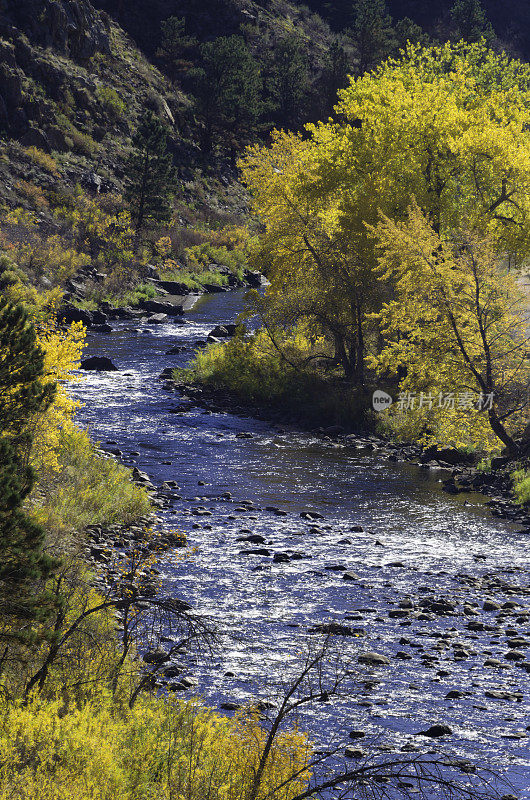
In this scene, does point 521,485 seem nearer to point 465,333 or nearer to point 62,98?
point 465,333

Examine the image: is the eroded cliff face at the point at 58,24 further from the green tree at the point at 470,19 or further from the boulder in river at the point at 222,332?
the green tree at the point at 470,19

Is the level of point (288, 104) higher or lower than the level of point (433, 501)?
higher

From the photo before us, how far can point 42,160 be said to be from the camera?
55656 millimetres

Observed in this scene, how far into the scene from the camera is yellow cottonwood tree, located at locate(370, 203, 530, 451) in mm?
21781

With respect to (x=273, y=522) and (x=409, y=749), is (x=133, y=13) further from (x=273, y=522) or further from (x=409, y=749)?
(x=409, y=749)

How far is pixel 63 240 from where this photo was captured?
48.1 metres

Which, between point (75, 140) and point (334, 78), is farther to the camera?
point (334, 78)

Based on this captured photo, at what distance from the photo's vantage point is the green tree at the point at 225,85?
74.0m

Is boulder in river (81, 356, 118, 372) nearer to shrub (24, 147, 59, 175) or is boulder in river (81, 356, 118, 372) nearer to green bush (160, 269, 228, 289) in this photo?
green bush (160, 269, 228, 289)

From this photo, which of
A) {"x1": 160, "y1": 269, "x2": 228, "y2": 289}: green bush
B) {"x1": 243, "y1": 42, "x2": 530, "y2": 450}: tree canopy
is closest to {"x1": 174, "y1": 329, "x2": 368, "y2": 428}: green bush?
{"x1": 243, "y1": 42, "x2": 530, "y2": 450}: tree canopy

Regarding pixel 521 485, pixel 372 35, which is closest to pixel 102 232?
pixel 521 485

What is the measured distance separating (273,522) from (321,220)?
14.8 meters

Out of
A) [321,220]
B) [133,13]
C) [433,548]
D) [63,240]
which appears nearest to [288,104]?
[133,13]

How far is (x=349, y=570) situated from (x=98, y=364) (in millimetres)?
18822
